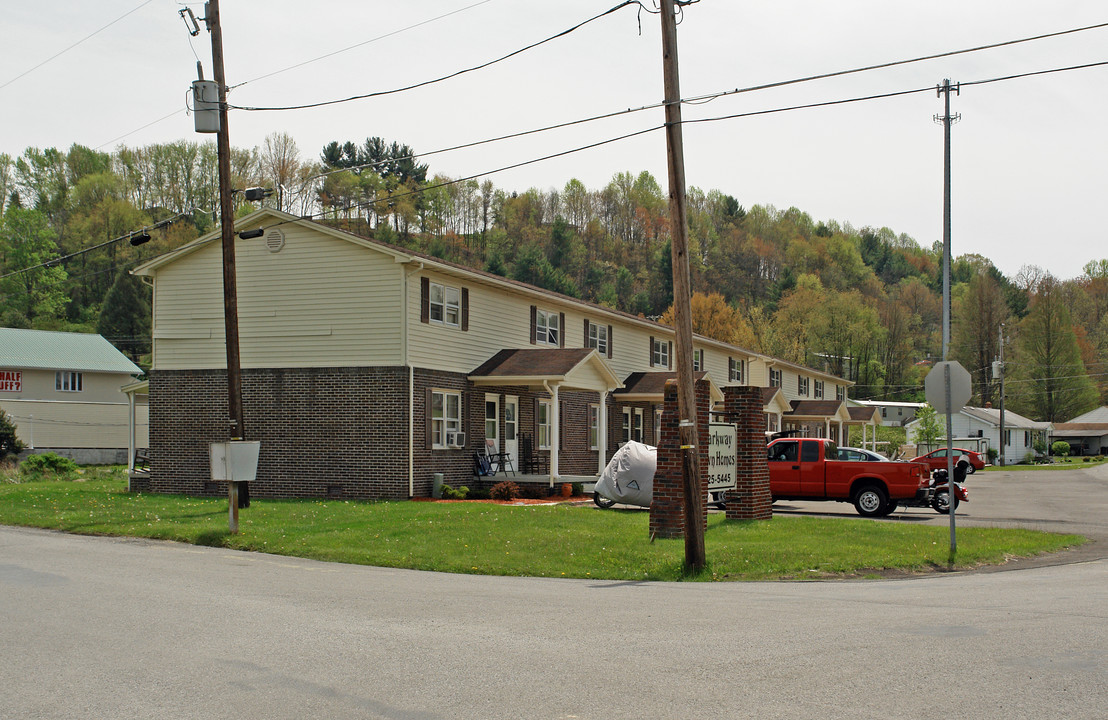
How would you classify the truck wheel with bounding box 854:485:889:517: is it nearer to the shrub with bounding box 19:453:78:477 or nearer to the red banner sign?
the shrub with bounding box 19:453:78:477

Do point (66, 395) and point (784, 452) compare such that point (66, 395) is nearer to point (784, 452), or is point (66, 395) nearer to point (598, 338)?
point (598, 338)

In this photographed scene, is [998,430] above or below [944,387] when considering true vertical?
below

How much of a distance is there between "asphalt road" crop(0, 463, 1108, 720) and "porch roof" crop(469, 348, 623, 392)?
14169mm

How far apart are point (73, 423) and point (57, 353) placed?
3817 millimetres

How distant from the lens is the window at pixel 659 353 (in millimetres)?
40869

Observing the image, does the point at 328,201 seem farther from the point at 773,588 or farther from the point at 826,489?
the point at 773,588

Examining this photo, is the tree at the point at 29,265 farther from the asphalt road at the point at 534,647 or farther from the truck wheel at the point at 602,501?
the asphalt road at the point at 534,647

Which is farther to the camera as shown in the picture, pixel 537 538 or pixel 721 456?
pixel 721 456

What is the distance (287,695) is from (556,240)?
82.6 meters

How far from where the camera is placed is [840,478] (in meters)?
23.9

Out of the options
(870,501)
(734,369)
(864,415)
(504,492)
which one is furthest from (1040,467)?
(504,492)

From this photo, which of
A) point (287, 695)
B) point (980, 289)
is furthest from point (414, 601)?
point (980, 289)

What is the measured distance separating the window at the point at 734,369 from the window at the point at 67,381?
33533 mm

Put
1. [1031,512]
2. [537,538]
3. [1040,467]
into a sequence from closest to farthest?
1. [537,538]
2. [1031,512]
3. [1040,467]
